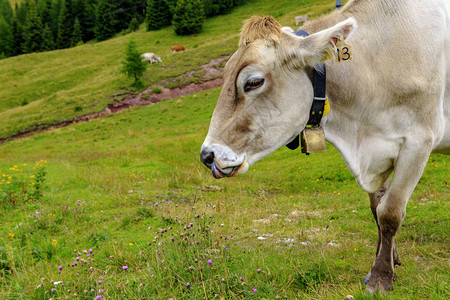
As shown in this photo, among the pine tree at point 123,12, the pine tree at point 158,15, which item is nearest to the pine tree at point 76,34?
the pine tree at point 123,12

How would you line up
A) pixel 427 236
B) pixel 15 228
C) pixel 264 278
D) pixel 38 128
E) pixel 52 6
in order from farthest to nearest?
pixel 52 6, pixel 38 128, pixel 15 228, pixel 427 236, pixel 264 278

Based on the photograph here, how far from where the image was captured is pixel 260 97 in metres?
3.22

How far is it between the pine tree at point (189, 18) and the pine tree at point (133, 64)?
2563 cm

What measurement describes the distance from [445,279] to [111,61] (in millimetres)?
51752

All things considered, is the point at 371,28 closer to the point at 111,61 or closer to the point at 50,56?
the point at 111,61

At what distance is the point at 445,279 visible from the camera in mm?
3672

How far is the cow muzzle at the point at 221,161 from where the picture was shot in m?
3.09

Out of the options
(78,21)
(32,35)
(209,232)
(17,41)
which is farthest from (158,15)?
(209,232)

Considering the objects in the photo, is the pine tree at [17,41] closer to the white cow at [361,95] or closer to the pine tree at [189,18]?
the pine tree at [189,18]

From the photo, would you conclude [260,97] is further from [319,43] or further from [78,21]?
[78,21]

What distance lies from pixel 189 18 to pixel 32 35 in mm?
41802

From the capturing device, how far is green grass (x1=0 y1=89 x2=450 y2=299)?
3.71 m

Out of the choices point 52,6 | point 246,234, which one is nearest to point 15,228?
point 246,234

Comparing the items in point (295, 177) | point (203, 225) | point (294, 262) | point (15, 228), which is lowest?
point (295, 177)
